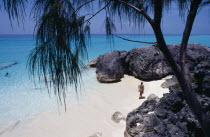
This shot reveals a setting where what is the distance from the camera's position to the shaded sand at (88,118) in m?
5.02

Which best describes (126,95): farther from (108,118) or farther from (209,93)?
(209,93)

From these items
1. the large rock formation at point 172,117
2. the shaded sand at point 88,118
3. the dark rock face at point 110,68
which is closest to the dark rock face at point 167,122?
the large rock formation at point 172,117

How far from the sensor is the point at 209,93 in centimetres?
381

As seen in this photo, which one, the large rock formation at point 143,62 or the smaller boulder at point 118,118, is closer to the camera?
the smaller boulder at point 118,118

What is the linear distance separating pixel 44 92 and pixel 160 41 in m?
8.65

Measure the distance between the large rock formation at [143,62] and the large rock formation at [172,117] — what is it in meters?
4.50

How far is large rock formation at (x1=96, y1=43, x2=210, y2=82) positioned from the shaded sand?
105cm

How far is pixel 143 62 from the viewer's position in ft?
30.3

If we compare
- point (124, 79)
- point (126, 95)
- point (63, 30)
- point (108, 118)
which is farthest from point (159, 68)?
point (63, 30)

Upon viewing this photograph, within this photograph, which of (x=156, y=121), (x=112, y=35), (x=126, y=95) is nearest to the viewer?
(x=112, y=35)

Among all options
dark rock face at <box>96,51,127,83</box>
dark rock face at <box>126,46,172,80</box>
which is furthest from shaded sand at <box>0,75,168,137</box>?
dark rock face at <box>96,51,127,83</box>

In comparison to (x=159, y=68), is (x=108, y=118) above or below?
below

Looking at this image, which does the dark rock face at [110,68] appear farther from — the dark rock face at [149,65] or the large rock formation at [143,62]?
the dark rock face at [149,65]

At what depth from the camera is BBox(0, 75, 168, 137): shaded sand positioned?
5.02 meters
